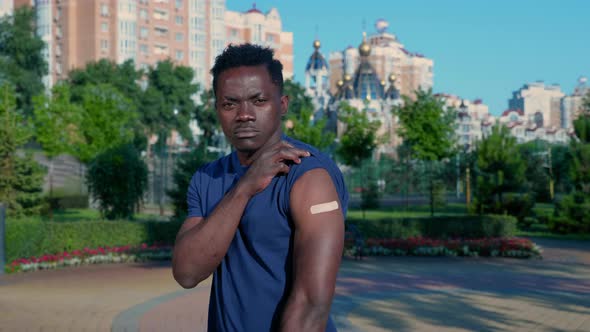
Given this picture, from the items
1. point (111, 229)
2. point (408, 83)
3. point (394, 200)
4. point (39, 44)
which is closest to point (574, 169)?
point (111, 229)

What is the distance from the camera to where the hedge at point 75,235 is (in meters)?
13.5

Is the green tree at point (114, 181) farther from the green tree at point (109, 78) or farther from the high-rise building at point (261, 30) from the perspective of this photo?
the high-rise building at point (261, 30)

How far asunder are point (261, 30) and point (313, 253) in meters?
101

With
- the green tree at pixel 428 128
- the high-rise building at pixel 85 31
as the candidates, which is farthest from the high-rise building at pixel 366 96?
the green tree at pixel 428 128

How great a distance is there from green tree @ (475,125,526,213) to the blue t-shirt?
2058 cm

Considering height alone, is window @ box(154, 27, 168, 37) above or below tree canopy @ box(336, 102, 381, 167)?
above

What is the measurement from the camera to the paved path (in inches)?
314

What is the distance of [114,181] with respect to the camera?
1783 centimetres

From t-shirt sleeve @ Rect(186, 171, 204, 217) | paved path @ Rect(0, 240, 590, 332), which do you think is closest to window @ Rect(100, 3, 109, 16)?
paved path @ Rect(0, 240, 590, 332)

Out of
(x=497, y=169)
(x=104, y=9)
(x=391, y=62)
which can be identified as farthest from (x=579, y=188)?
(x=391, y=62)

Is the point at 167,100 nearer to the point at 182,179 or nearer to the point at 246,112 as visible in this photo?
the point at 182,179

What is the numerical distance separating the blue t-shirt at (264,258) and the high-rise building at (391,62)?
5185 inches

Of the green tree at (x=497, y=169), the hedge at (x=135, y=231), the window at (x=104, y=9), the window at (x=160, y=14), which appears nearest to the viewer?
the hedge at (x=135, y=231)

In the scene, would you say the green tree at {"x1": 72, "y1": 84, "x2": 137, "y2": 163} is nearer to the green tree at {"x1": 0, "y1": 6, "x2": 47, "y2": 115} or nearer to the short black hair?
the green tree at {"x1": 0, "y1": 6, "x2": 47, "y2": 115}
